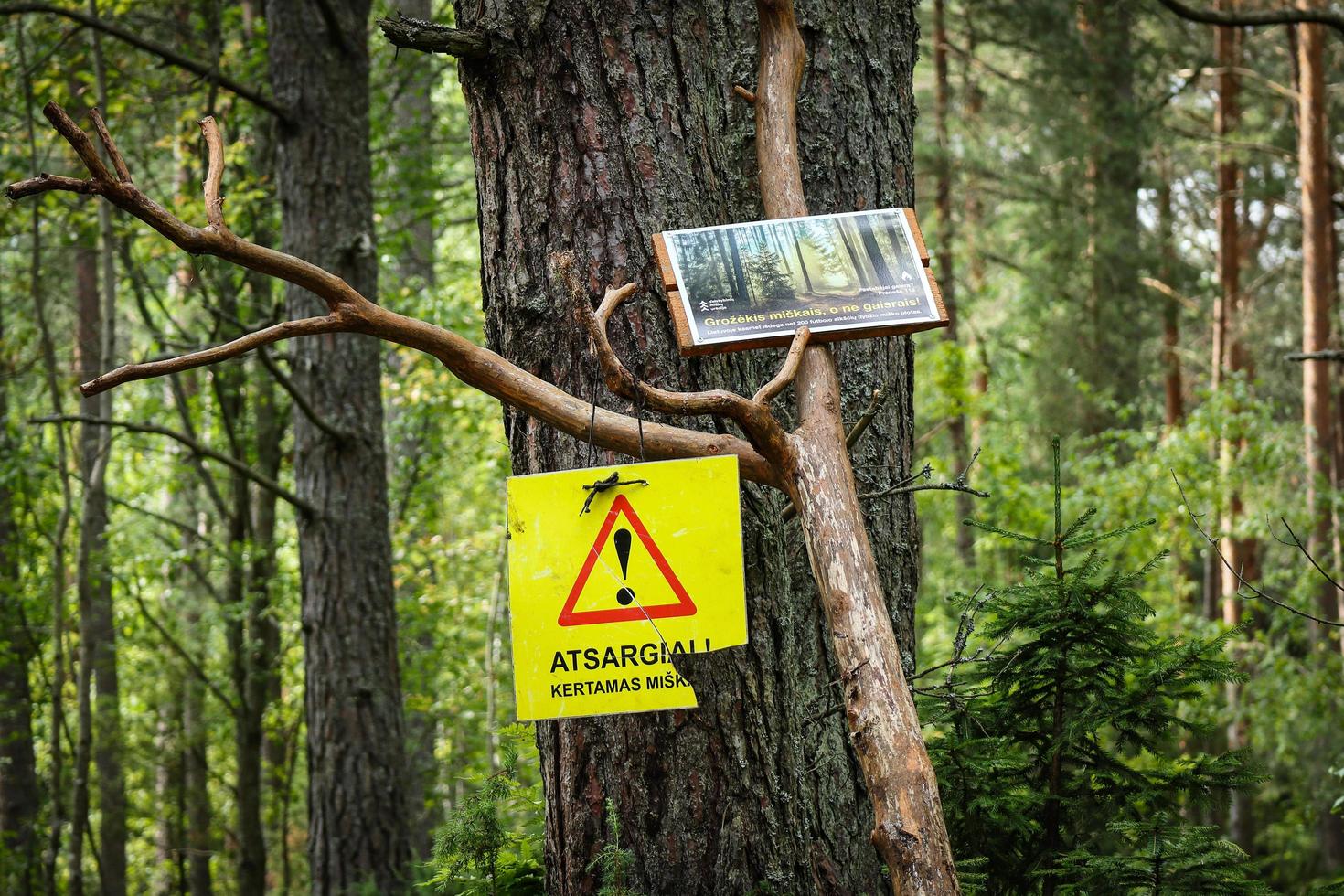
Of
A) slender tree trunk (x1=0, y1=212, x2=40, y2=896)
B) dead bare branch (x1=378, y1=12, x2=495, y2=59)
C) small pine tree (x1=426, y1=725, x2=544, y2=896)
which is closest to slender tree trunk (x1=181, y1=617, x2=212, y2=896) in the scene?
slender tree trunk (x1=0, y1=212, x2=40, y2=896)

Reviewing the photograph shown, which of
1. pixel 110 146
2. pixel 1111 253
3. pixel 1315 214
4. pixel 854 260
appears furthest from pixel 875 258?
pixel 1111 253

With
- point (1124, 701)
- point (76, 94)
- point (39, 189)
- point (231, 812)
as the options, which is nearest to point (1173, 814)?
point (1124, 701)

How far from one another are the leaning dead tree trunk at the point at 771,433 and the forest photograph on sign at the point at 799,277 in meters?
0.09

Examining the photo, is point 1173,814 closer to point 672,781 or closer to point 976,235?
point 672,781

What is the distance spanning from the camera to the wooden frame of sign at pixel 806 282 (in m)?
1.90

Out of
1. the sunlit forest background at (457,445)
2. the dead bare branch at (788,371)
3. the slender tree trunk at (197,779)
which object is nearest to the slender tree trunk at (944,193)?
the sunlit forest background at (457,445)

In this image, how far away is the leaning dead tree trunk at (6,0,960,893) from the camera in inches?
62.4

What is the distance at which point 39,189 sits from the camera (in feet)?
5.17

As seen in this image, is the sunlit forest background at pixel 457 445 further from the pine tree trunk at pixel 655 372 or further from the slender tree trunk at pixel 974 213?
the pine tree trunk at pixel 655 372

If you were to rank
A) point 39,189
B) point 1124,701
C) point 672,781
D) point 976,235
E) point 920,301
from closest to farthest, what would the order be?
point 39,189 → point 920,301 → point 672,781 → point 1124,701 → point 976,235

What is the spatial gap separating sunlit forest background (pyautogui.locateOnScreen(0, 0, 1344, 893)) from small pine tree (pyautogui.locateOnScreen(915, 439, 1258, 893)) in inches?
1.1

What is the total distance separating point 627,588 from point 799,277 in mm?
630

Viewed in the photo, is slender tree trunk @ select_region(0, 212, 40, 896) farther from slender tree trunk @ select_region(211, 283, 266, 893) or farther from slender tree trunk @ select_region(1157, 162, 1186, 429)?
slender tree trunk @ select_region(1157, 162, 1186, 429)

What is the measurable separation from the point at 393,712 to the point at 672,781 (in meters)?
3.74
